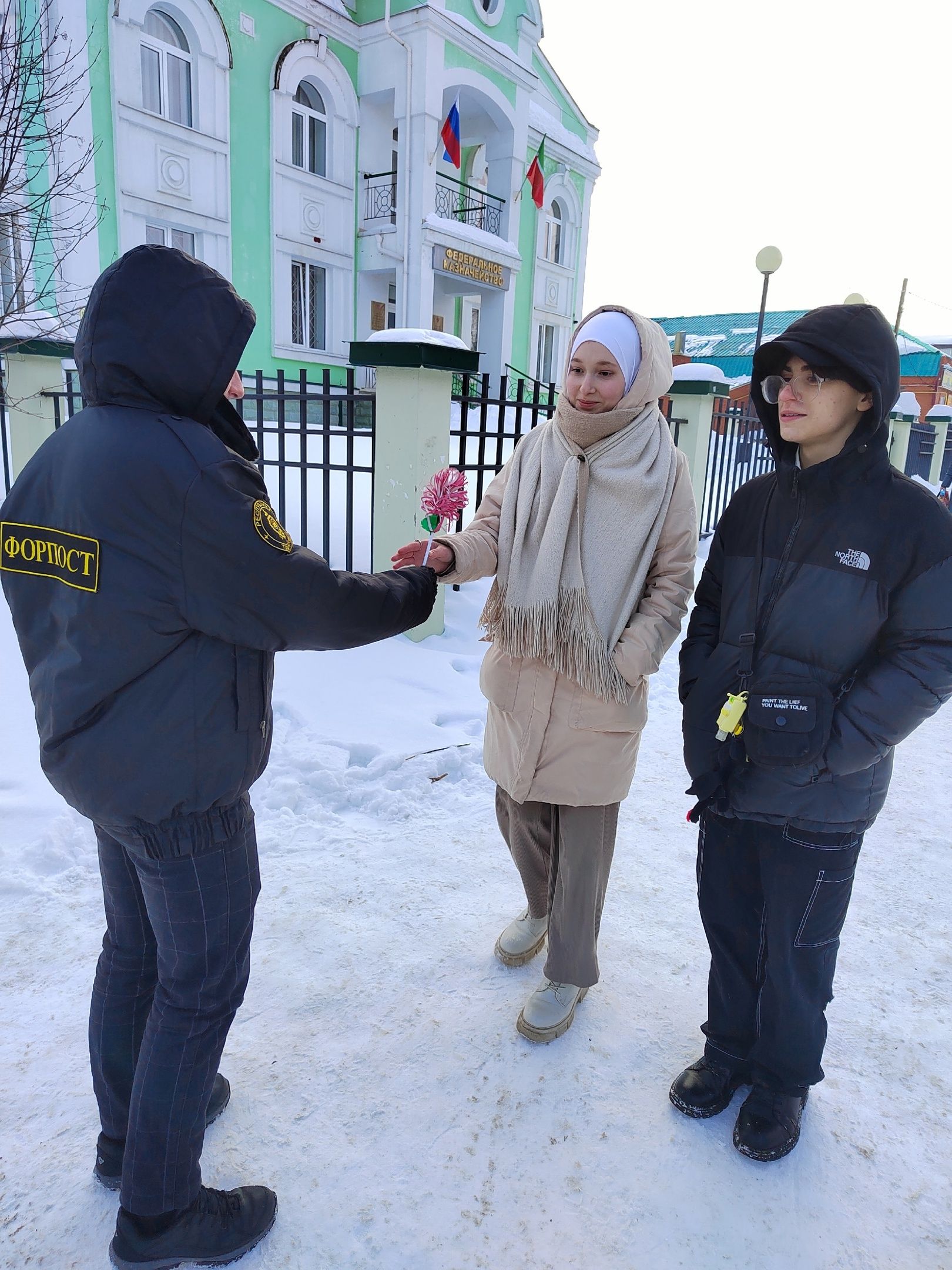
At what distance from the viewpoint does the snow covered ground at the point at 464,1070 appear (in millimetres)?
1586

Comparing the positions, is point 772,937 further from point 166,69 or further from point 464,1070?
point 166,69

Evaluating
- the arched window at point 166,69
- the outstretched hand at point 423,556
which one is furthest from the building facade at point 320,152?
the outstretched hand at point 423,556

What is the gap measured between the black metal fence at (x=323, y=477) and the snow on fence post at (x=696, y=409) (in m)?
3.12

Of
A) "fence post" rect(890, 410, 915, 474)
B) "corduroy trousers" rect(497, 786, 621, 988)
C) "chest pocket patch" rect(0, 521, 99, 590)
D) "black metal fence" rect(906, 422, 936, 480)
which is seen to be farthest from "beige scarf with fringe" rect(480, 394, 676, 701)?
"black metal fence" rect(906, 422, 936, 480)

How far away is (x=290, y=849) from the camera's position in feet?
9.55

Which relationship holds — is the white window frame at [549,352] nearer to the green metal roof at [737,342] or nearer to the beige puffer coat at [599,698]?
the green metal roof at [737,342]

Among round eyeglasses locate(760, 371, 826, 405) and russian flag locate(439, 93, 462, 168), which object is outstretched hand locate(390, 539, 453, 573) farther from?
russian flag locate(439, 93, 462, 168)

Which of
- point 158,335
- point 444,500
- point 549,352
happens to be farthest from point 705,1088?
point 549,352

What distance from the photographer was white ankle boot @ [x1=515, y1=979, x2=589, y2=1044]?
209 centimetres

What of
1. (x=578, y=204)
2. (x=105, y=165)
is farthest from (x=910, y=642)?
(x=578, y=204)

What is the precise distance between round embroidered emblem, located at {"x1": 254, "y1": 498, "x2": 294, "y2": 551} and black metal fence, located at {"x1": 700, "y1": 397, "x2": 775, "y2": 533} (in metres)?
7.31

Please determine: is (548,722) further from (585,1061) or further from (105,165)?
(105,165)

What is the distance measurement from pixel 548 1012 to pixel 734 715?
1.03m

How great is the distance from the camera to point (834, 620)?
1.64 metres
